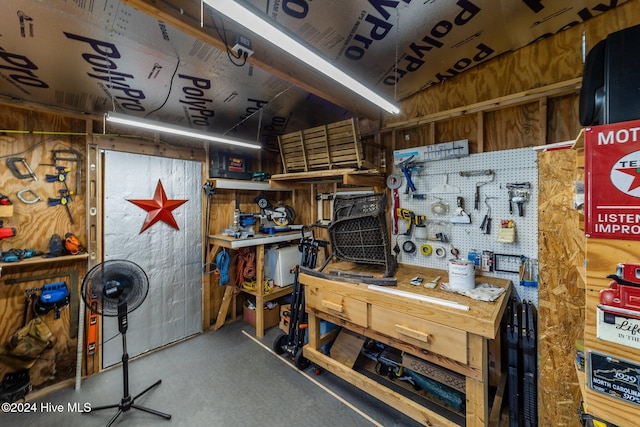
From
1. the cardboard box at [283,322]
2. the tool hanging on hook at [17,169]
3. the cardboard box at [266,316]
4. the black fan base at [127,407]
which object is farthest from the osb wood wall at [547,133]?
the tool hanging on hook at [17,169]

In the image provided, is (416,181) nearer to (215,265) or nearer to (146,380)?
(215,265)

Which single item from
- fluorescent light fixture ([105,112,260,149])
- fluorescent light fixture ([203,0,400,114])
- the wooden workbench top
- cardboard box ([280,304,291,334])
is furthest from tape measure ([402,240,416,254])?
fluorescent light fixture ([105,112,260,149])

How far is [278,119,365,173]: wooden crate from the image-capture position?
235 centimetres

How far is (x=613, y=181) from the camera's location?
655mm

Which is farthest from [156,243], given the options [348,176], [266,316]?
[348,176]

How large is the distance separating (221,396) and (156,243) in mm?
1683

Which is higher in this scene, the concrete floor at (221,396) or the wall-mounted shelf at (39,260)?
the wall-mounted shelf at (39,260)

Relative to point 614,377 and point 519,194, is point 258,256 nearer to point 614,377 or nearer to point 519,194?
point 519,194

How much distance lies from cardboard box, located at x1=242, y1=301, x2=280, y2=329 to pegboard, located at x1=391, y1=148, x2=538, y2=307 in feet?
5.72

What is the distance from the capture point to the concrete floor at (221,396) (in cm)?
186

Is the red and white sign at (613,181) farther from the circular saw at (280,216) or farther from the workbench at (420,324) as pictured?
the circular saw at (280,216)

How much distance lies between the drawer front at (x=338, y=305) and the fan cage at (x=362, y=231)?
1.07 ft

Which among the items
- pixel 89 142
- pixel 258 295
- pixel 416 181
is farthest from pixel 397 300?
pixel 89 142

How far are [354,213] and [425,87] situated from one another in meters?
1.47
